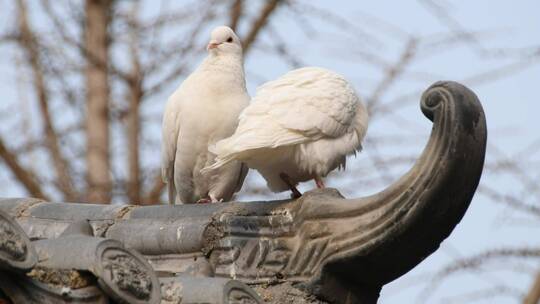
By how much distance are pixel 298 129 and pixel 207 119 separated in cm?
147

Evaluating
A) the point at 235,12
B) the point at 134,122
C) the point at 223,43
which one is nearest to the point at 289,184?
the point at 223,43

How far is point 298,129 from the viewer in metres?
4.96

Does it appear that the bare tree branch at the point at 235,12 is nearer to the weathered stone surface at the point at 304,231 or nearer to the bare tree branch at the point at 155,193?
the bare tree branch at the point at 155,193

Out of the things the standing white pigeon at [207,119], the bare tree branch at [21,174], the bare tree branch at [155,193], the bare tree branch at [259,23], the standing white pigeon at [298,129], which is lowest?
the bare tree branch at [155,193]

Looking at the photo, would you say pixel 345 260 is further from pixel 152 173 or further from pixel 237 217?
pixel 152 173

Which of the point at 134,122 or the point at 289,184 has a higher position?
the point at 289,184

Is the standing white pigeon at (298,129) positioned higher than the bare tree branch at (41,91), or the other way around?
the standing white pigeon at (298,129)

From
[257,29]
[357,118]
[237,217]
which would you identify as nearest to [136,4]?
[257,29]

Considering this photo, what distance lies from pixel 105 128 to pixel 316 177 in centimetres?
490

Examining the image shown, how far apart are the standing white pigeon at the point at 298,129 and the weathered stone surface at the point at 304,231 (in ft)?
1.43

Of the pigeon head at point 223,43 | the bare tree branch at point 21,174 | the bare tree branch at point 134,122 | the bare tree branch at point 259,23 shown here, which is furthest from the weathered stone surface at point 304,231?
the bare tree branch at point 259,23

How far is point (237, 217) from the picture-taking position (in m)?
4.39

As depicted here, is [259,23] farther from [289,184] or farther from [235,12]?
[289,184]

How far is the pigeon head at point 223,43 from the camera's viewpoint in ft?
21.2
